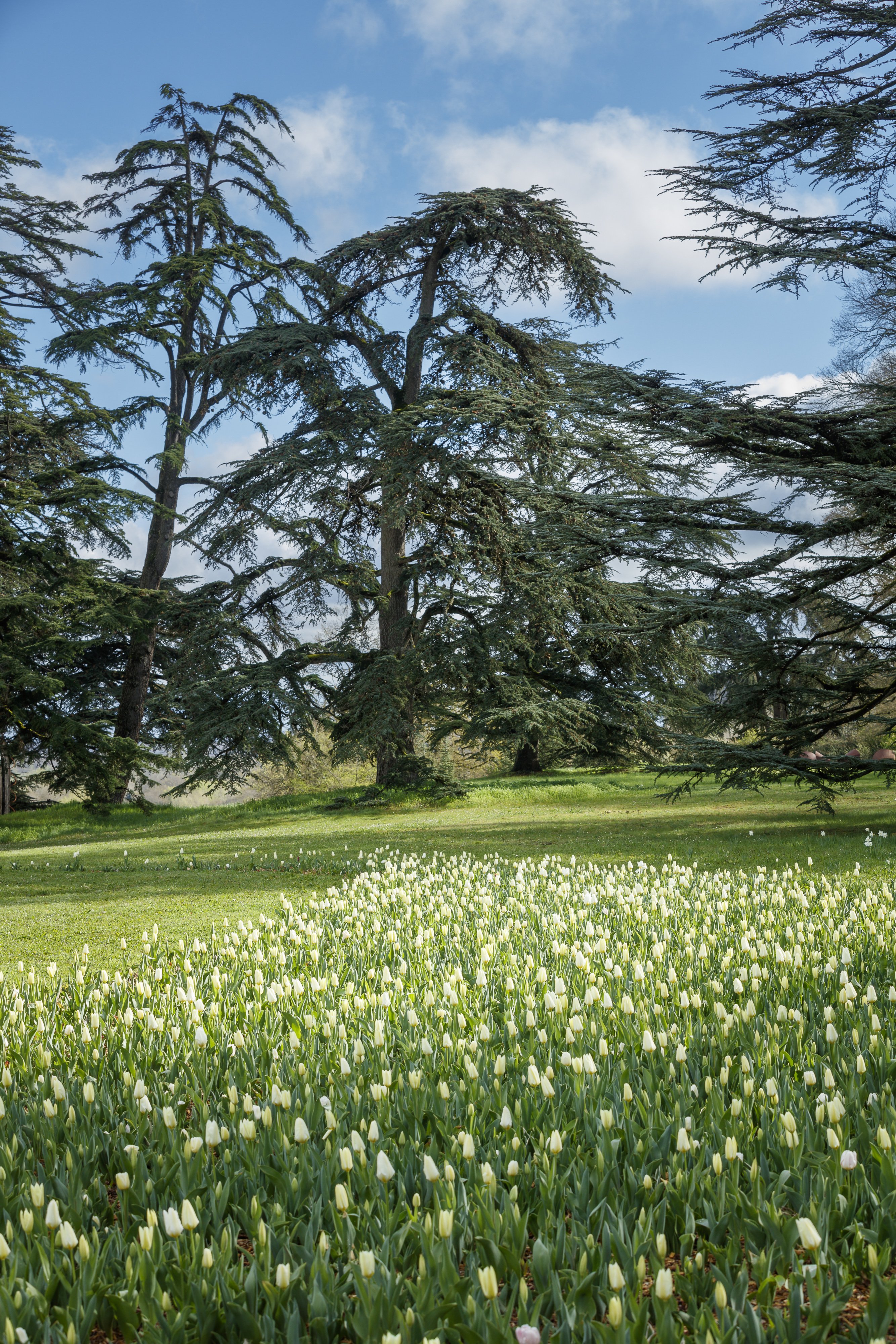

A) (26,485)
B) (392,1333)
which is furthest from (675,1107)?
(26,485)

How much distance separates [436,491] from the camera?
1756 cm

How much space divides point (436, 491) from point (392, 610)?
3213 mm

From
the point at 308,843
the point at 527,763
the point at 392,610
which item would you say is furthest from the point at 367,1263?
the point at 527,763

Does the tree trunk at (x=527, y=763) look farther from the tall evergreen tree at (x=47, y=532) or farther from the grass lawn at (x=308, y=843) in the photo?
the tall evergreen tree at (x=47, y=532)

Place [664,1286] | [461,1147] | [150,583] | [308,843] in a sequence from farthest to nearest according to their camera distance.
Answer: [150,583] → [308,843] → [461,1147] → [664,1286]

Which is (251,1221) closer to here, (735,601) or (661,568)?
(735,601)

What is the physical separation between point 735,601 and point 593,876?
4.53 m

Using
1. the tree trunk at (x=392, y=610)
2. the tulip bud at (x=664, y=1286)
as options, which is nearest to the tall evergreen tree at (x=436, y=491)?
the tree trunk at (x=392, y=610)

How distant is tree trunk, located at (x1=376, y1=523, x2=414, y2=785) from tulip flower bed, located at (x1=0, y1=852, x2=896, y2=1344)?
13672 mm

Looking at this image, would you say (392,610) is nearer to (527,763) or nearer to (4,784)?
(527,763)

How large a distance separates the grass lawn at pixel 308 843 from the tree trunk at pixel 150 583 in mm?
2366

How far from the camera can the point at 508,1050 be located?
12.3 feet

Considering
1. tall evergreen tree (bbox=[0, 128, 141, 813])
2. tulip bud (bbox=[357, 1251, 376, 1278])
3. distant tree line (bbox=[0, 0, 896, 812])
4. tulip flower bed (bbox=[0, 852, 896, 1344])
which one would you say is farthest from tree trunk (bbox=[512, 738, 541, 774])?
tulip bud (bbox=[357, 1251, 376, 1278])

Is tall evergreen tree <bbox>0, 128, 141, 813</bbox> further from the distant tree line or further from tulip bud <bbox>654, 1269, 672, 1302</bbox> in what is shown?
tulip bud <bbox>654, 1269, 672, 1302</bbox>
